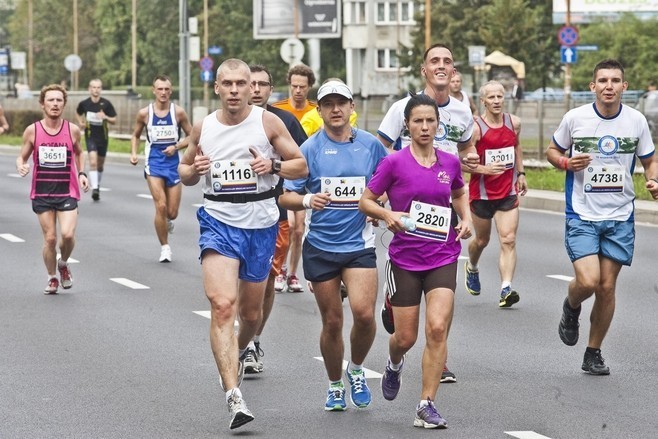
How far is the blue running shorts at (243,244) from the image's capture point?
29.2ft

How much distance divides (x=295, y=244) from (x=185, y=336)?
2.97 meters

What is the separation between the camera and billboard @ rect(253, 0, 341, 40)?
71.7 meters

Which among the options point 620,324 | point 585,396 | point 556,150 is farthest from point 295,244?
point 585,396

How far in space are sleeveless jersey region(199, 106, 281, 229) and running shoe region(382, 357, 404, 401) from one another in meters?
1.03

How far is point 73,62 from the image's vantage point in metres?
71.2

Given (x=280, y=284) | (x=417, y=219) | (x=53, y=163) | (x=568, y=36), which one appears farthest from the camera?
(x=568, y=36)

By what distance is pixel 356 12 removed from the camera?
120250mm

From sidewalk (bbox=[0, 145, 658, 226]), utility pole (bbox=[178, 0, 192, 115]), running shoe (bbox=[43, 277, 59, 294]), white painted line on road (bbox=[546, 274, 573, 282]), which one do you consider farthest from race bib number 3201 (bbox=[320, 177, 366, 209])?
utility pole (bbox=[178, 0, 192, 115])

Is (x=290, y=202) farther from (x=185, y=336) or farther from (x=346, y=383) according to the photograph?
(x=185, y=336)

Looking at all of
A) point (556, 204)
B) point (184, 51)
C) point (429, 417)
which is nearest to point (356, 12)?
point (184, 51)

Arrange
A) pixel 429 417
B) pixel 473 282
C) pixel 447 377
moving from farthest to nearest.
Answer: pixel 473 282, pixel 447 377, pixel 429 417

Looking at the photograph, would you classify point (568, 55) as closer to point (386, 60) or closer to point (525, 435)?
point (525, 435)

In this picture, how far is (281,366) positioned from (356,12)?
111 metres

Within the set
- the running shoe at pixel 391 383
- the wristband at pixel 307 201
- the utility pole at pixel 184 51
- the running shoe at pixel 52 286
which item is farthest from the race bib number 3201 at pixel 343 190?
the utility pole at pixel 184 51
